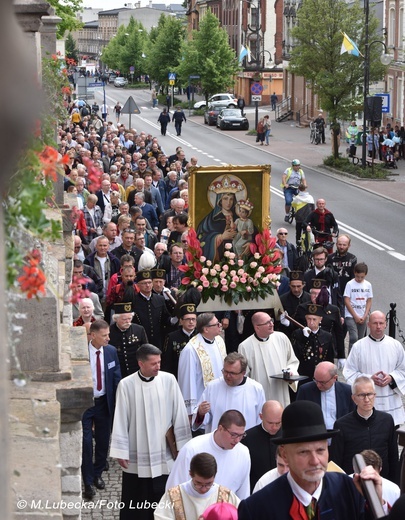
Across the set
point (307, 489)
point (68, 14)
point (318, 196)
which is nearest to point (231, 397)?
point (307, 489)

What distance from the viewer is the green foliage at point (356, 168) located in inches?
1650

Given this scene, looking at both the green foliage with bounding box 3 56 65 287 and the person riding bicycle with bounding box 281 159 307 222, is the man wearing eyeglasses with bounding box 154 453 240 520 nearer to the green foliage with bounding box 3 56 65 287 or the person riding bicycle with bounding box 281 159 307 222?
the green foliage with bounding box 3 56 65 287

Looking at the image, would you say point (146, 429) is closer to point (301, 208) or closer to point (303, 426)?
point (303, 426)

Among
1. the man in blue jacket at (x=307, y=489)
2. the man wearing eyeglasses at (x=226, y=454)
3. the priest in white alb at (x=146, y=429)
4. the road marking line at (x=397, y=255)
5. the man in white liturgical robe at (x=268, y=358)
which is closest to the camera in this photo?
the man in blue jacket at (x=307, y=489)

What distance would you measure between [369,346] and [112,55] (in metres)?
134

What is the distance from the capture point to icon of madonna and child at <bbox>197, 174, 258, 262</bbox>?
13.5m

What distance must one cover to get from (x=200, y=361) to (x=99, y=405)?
1.03m

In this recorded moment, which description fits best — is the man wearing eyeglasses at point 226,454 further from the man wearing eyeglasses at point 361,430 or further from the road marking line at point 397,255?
the road marking line at point 397,255

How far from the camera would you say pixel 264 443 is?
8.27 m

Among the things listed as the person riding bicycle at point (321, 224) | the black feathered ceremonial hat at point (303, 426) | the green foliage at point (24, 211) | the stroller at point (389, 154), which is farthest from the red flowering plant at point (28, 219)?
the stroller at point (389, 154)

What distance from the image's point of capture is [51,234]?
12.9ft

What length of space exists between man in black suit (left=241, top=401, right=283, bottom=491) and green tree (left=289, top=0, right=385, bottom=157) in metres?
36.0

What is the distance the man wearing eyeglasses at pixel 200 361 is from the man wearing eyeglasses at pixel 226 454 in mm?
2495

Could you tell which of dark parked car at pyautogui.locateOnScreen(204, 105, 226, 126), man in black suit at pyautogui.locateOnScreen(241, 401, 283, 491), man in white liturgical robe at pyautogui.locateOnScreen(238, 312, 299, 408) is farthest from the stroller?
man in black suit at pyautogui.locateOnScreen(241, 401, 283, 491)
